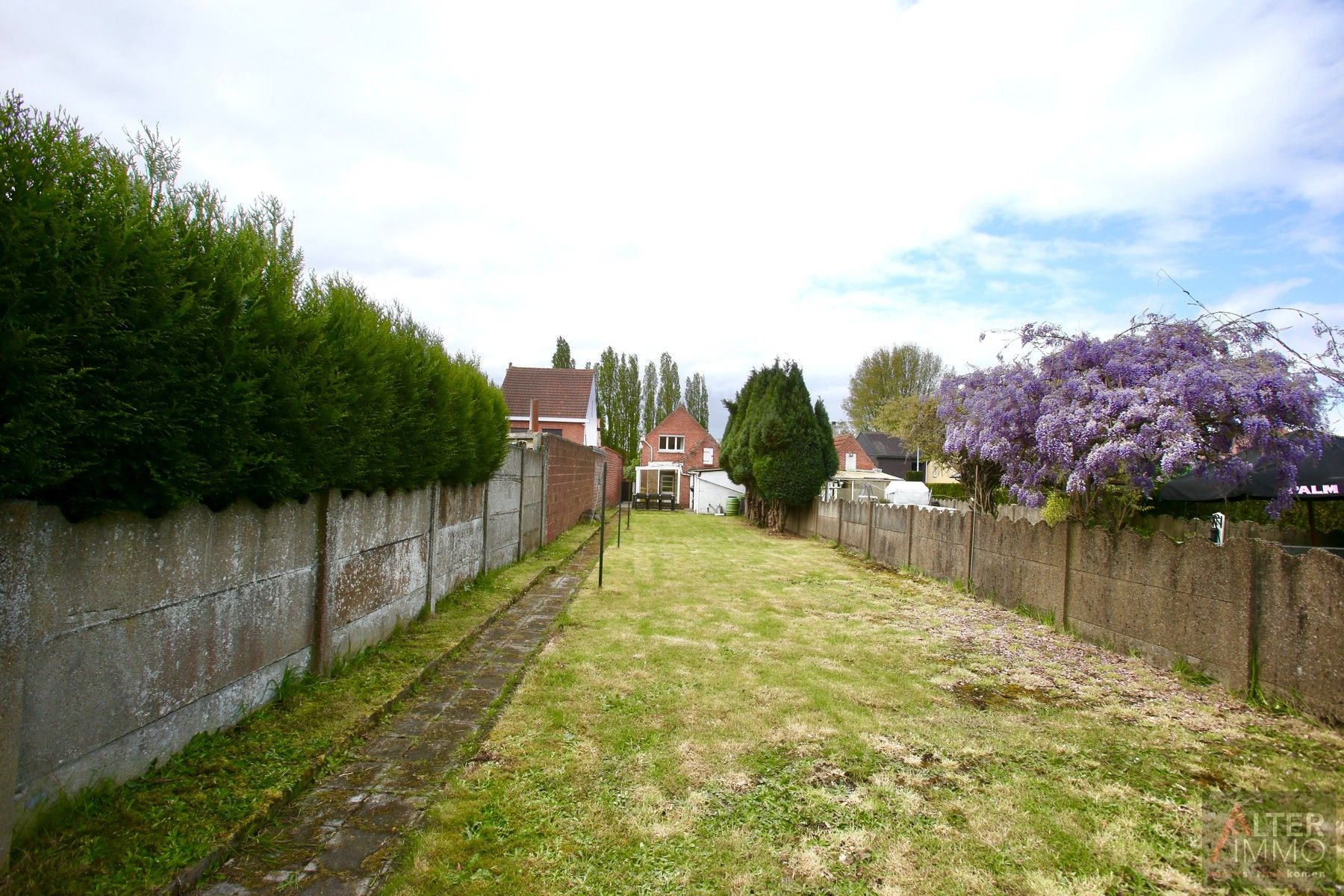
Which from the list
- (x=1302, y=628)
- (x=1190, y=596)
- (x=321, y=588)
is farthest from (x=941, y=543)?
(x=321, y=588)

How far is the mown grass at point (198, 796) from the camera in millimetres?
2291

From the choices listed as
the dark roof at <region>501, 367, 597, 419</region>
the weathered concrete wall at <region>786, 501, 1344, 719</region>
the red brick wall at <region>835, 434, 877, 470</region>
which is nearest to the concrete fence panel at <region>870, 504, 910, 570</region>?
the weathered concrete wall at <region>786, 501, 1344, 719</region>

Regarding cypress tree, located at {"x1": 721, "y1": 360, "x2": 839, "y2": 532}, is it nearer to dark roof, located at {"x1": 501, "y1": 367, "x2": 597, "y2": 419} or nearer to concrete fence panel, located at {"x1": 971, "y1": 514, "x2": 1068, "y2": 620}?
concrete fence panel, located at {"x1": 971, "y1": 514, "x2": 1068, "y2": 620}

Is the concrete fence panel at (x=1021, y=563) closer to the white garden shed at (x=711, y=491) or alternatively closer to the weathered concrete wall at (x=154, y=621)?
the weathered concrete wall at (x=154, y=621)

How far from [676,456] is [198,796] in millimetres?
43959

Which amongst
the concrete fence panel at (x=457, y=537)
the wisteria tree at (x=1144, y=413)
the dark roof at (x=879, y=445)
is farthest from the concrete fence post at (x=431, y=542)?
the dark roof at (x=879, y=445)

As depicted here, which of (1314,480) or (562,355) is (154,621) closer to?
(1314,480)

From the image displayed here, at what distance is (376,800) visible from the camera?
3.16m

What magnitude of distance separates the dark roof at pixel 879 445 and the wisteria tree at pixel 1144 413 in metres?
48.0

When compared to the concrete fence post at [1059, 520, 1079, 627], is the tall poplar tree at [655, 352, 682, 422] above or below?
above

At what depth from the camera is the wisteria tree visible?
6.16 m

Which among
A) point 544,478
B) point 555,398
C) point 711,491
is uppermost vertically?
point 555,398

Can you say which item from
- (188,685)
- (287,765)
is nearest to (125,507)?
(188,685)

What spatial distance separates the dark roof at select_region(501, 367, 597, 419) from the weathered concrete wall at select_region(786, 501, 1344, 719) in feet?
87.6
